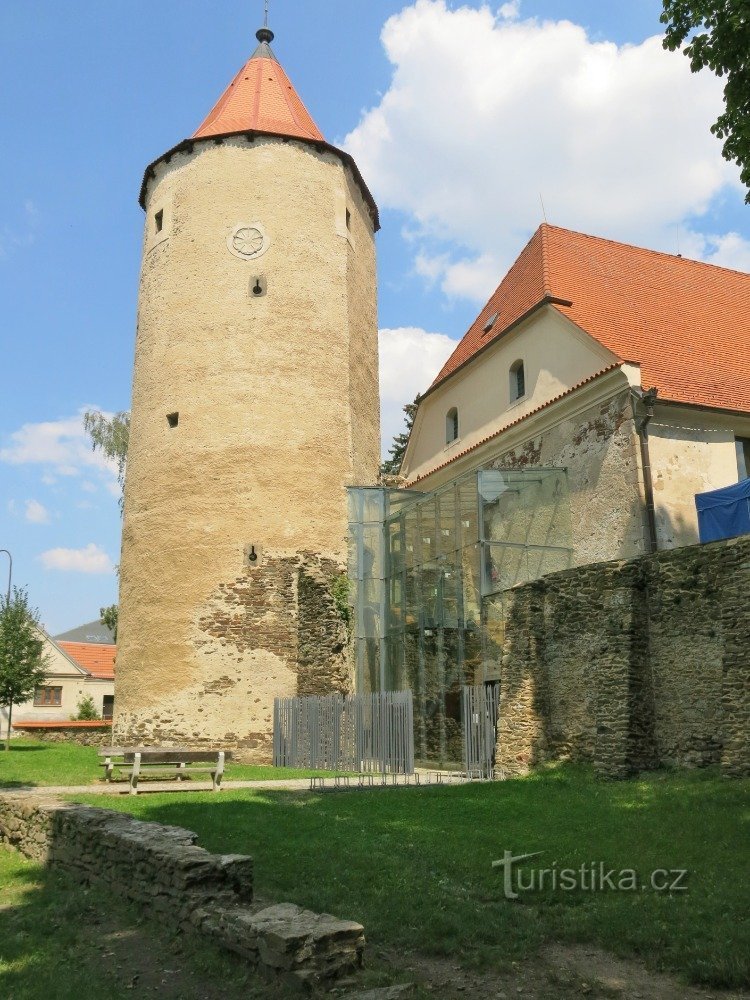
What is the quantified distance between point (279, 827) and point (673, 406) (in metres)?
10.0

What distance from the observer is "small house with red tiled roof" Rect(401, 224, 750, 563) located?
49.4 ft

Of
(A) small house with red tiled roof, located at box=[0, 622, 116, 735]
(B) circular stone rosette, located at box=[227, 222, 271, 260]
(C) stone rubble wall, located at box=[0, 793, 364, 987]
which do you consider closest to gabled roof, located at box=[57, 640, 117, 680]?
(A) small house with red tiled roof, located at box=[0, 622, 116, 735]

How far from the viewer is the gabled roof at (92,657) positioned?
42.2 metres

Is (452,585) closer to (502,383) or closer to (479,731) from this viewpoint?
(479,731)

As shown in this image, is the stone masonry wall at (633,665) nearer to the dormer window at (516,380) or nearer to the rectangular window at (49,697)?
the dormer window at (516,380)

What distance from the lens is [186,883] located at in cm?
577

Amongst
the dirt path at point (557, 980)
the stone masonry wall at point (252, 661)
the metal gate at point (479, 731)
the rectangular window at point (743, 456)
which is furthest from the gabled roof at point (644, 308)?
the dirt path at point (557, 980)

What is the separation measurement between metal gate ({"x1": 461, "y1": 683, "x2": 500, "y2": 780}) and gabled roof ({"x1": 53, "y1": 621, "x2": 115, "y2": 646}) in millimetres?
42341

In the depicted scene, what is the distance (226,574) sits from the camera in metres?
18.5

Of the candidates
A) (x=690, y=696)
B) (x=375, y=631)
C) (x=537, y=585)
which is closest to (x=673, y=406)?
(x=537, y=585)

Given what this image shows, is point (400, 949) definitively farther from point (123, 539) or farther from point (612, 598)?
point (123, 539)

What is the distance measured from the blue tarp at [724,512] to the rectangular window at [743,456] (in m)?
1.68

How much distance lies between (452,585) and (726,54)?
9912 mm
